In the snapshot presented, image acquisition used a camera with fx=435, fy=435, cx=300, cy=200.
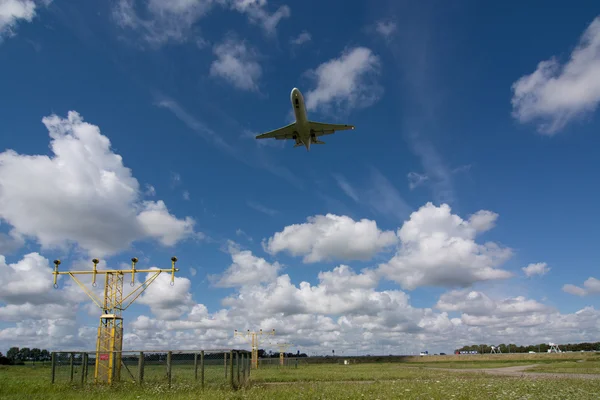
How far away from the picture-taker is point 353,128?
43938mm

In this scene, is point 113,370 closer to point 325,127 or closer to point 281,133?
point 281,133

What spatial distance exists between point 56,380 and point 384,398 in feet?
62.1

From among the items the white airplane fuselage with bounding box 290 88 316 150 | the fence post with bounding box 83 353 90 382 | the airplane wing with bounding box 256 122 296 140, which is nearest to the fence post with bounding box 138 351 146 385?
the fence post with bounding box 83 353 90 382

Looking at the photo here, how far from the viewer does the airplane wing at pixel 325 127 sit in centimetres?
4181

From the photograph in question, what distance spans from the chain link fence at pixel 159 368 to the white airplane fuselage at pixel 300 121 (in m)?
21.5

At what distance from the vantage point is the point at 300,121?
39469 mm

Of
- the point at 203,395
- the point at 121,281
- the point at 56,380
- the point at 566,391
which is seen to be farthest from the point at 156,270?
the point at 566,391

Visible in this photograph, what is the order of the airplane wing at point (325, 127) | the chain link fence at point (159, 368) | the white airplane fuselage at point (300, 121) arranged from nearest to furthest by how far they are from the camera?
the chain link fence at point (159, 368) → the white airplane fuselage at point (300, 121) → the airplane wing at point (325, 127)

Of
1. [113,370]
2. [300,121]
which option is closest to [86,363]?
[113,370]

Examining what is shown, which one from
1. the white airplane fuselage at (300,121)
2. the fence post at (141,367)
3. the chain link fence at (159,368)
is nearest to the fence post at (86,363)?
the chain link fence at (159,368)

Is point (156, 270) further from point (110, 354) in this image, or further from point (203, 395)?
point (203, 395)

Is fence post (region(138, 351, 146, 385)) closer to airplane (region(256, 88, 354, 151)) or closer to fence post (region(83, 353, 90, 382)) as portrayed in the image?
fence post (region(83, 353, 90, 382))

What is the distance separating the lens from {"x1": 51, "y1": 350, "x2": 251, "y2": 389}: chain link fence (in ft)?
73.2

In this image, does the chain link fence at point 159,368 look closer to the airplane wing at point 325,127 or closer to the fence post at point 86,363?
the fence post at point 86,363
